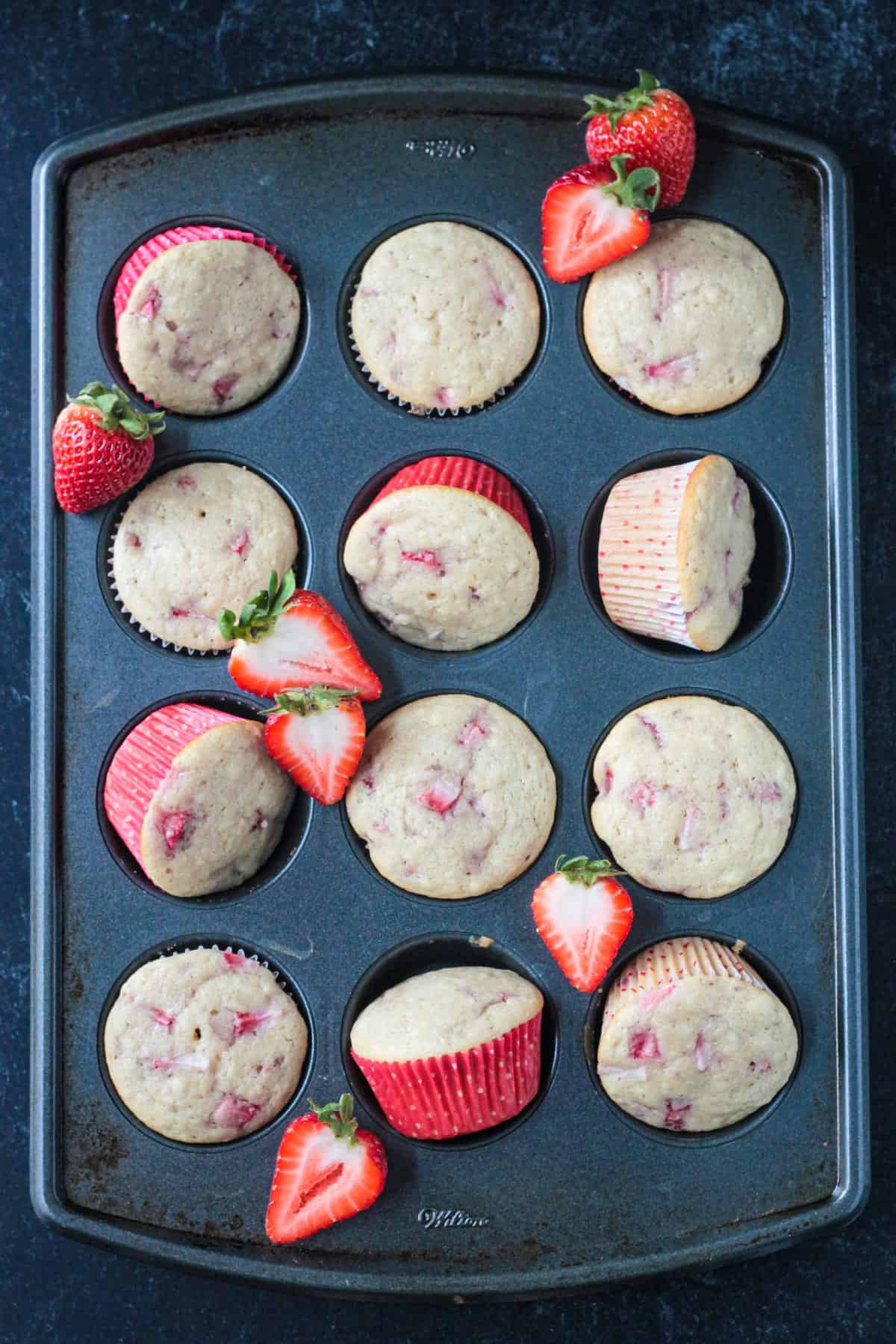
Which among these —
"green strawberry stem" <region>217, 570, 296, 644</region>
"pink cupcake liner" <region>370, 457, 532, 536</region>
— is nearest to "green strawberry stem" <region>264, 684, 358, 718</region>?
"green strawberry stem" <region>217, 570, 296, 644</region>

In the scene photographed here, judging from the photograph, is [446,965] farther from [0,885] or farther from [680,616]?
[0,885]

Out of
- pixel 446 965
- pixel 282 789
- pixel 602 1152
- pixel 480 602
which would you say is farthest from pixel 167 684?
pixel 602 1152

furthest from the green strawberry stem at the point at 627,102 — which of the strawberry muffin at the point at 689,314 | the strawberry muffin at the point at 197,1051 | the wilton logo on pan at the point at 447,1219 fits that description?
the wilton logo on pan at the point at 447,1219

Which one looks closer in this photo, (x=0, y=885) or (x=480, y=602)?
(x=480, y=602)

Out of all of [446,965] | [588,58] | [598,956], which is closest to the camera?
[598,956]

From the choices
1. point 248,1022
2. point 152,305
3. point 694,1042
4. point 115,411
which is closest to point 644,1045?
point 694,1042

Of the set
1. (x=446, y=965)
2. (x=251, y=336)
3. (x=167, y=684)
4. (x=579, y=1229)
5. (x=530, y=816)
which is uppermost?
(x=251, y=336)

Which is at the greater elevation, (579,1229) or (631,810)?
(631,810)

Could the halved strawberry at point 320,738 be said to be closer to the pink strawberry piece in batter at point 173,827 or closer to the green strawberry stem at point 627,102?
Result: the pink strawberry piece in batter at point 173,827

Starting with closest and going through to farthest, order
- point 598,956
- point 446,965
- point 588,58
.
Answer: point 598,956 < point 446,965 < point 588,58
